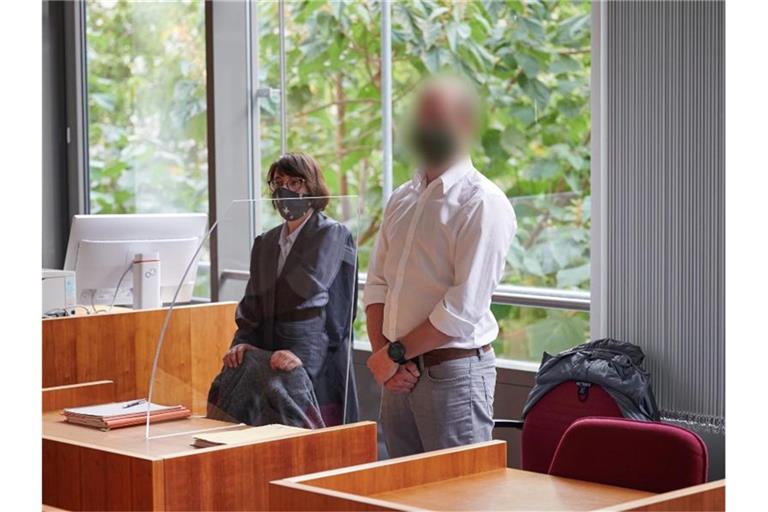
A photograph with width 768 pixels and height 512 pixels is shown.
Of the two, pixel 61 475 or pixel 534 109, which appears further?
pixel 534 109

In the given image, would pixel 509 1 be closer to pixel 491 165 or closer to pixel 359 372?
pixel 491 165

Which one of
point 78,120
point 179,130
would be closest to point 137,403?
point 179,130

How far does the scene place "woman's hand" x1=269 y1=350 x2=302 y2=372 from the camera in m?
2.93

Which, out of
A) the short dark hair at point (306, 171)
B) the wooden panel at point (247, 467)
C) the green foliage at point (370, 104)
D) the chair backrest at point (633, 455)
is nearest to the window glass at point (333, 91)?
the green foliage at point (370, 104)

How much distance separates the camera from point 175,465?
2.41 meters

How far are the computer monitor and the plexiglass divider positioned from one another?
4.16 feet

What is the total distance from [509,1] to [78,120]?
337cm

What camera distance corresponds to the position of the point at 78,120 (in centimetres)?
710

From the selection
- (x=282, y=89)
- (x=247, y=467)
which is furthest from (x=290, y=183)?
(x=282, y=89)

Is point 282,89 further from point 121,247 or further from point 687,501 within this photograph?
point 687,501

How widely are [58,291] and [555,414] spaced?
1897 mm
